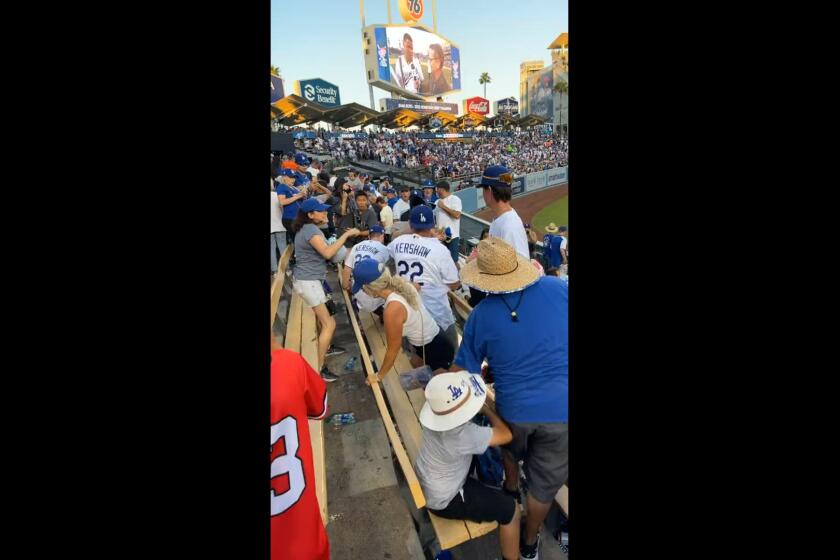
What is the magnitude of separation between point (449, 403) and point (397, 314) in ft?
4.31

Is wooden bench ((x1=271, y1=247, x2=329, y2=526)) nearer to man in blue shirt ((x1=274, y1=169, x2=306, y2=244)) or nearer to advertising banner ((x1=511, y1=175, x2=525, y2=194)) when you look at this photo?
man in blue shirt ((x1=274, y1=169, x2=306, y2=244))

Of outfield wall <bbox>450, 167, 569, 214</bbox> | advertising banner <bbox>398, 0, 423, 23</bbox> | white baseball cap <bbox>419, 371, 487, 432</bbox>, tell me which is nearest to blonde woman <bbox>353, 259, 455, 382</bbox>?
white baseball cap <bbox>419, 371, 487, 432</bbox>

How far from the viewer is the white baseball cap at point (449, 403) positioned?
2141 mm

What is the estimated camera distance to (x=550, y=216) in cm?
2281

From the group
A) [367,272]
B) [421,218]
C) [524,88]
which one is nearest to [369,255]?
[421,218]

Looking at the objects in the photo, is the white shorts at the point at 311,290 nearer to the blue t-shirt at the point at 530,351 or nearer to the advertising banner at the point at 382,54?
the blue t-shirt at the point at 530,351

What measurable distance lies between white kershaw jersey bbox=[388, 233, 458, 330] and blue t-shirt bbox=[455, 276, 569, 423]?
1576mm

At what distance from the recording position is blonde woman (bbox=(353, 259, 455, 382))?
338cm

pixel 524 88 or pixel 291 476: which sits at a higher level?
pixel 524 88

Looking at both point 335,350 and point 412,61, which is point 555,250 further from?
point 412,61
